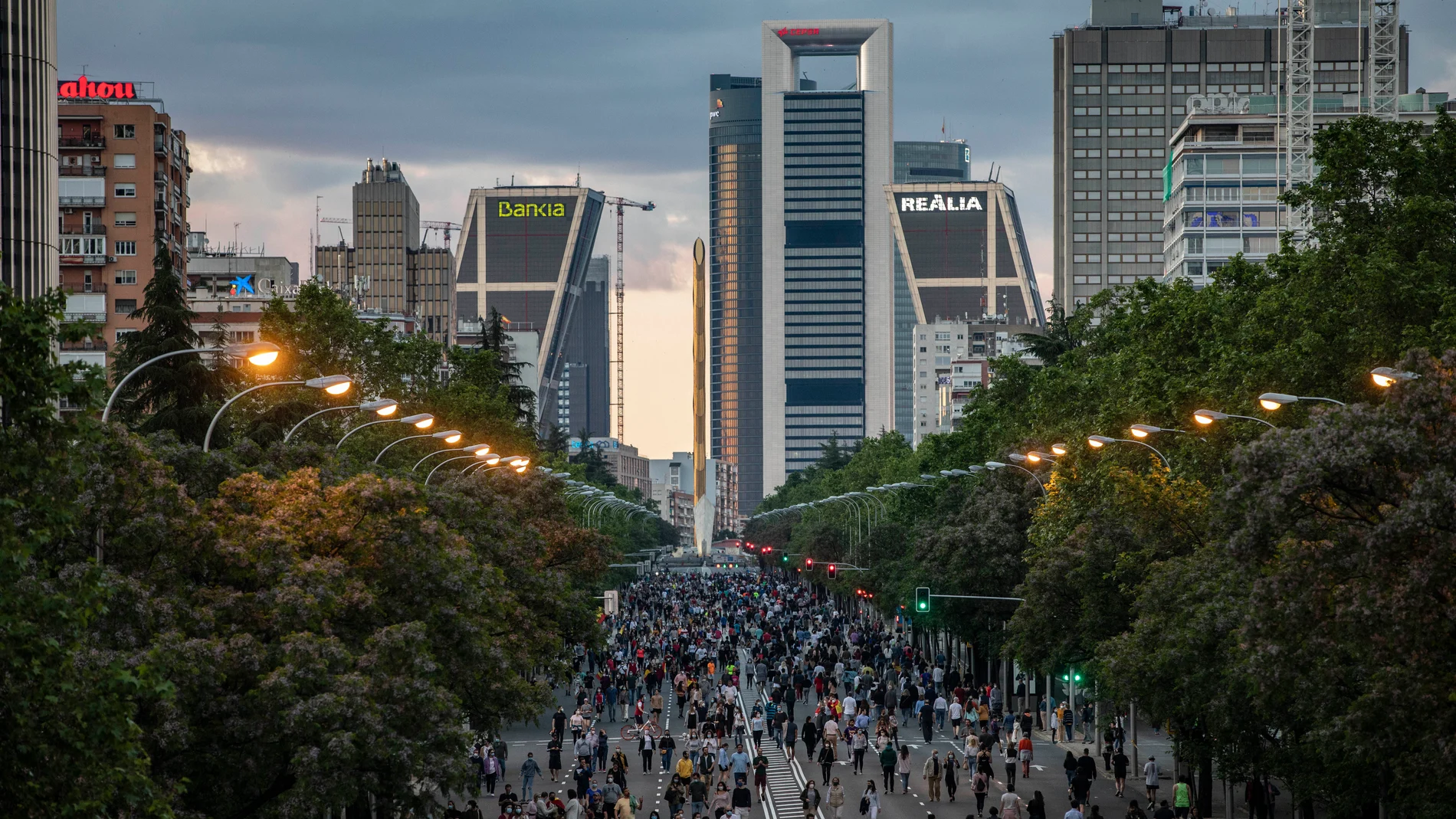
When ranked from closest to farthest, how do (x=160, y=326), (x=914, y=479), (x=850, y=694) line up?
(x=160, y=326) → (x=850, y=694) → (x=914, y=479)

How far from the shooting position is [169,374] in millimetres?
43688

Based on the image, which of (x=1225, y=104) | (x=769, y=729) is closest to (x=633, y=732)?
(x=769, y=729)

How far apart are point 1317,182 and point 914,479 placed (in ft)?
203

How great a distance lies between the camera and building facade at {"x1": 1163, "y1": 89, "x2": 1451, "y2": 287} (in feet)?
470

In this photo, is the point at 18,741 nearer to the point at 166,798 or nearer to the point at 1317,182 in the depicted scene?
the point at 166,798

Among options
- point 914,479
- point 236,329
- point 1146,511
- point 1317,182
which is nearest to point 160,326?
point 1146,511

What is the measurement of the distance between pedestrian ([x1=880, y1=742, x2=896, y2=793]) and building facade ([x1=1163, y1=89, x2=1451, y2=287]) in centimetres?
10599

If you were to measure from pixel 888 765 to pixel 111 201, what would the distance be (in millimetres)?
96452

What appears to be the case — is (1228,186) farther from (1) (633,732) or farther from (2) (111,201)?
(1) (633,732)

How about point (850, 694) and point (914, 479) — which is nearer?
point (850, 694)

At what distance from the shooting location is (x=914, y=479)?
101 meters

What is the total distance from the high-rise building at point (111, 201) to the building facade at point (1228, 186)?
76673 millimetres

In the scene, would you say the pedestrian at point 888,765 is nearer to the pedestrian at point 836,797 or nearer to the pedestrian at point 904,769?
the pedestrian at point 904,769

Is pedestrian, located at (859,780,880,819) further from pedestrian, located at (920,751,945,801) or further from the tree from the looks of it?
the tree
